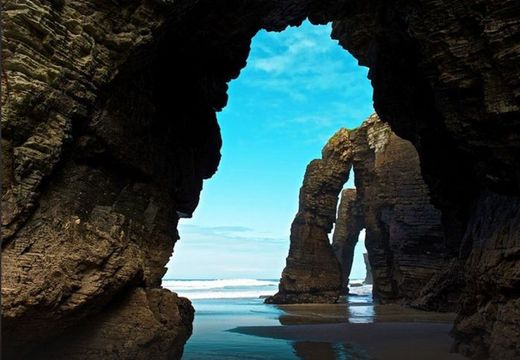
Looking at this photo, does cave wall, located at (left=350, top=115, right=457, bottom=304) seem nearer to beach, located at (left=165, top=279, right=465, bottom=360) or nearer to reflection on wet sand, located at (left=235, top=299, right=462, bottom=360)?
reflection on wet sand, located at (left=235, top=299, right=462, bottom=360)

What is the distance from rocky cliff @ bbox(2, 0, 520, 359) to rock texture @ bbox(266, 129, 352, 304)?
27.8m

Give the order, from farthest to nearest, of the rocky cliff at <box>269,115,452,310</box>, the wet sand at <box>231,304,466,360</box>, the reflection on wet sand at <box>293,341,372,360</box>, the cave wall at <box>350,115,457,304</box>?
1. the rocky cliff at <box>269,115,452,310</box>
2. the cave wall at <box>350,115,457,304</box>
3. the wet sand at <box>231,304,466,360</box>
4. the reflection on wet sand at <box>293,341,372,360</box>

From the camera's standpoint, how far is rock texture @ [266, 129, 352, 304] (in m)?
42.3

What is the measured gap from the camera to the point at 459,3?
1105cm

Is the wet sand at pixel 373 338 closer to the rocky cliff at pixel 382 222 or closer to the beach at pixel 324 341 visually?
the beach at pixel 324 341

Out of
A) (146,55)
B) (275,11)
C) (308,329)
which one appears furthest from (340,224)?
(146,55)

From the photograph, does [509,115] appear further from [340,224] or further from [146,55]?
[340,224]

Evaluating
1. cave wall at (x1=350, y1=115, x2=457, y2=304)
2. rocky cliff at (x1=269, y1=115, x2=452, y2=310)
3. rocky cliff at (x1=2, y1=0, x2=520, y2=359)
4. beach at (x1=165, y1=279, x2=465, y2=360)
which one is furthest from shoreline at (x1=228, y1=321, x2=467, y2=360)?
cave wall at (x1=350, y1=115, x2=457, y2=304)

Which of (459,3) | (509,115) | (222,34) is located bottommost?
(509,115)

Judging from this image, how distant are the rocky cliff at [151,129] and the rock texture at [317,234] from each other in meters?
27.8

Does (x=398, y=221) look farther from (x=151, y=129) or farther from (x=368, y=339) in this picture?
(x=151, y=129)

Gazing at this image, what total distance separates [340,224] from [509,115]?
182 ft

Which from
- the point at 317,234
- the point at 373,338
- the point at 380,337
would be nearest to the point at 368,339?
the point at 373,338

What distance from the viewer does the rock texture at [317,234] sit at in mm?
42344
